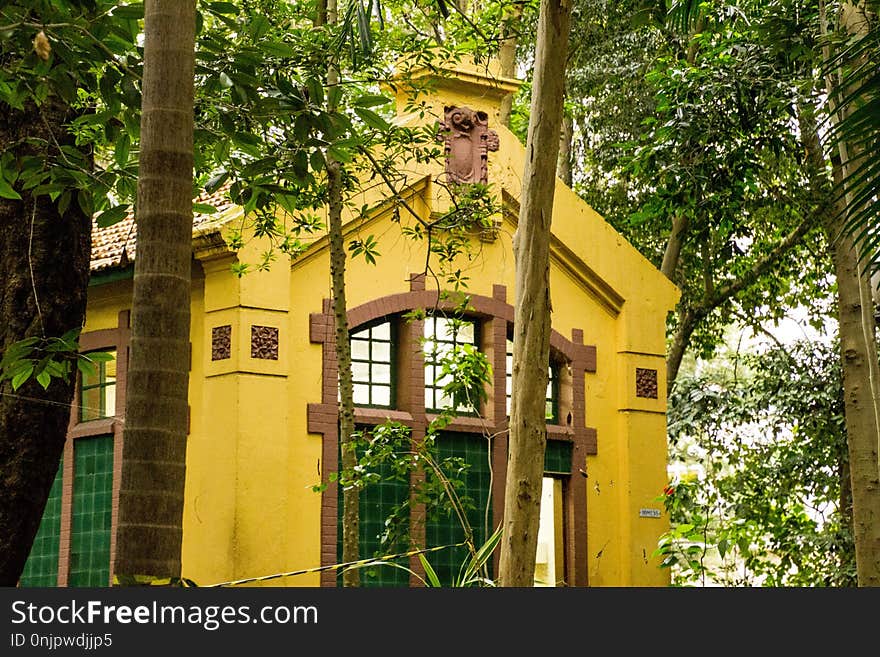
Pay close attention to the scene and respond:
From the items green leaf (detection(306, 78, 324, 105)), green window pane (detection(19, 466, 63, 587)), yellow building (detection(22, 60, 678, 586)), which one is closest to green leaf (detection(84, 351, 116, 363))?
green leaf (detection(306, 78, 324, 105))

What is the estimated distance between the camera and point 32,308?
24.0ft

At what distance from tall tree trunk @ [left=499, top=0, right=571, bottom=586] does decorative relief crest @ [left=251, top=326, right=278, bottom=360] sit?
23.8 feet

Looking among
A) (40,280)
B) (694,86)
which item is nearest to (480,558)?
(40,280)

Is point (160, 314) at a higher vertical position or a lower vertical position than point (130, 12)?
lower

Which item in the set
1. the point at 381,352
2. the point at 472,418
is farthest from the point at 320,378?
the point at 472,418

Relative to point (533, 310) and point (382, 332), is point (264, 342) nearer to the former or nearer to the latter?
point (382, 332)

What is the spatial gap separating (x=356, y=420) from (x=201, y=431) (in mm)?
1760

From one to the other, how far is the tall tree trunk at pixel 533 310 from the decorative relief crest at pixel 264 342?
7.27 m

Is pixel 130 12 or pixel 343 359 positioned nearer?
pixel 130 12

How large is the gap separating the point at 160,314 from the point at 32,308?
12.6 feet

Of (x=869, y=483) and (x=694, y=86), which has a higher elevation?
(x=694, y=86)

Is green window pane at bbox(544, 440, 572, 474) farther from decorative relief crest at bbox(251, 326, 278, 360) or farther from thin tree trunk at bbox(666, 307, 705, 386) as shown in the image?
thin tree trunk at bbox(666, 307, 705, 386)

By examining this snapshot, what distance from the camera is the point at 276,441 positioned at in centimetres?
1386

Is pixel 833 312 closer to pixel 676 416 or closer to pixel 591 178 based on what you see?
pixel 676 416
